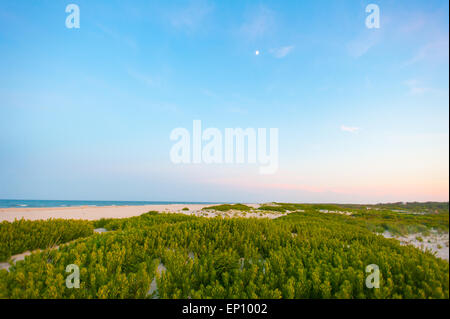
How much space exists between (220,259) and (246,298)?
115 cm

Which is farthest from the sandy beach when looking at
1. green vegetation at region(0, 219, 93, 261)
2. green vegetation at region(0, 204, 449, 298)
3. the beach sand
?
green vegetation at region(0, 204, 449, 298)

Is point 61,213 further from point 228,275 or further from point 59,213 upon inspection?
point 228,275

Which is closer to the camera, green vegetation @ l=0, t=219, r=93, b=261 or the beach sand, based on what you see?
green vegetation @ l=0, t=219, r=93, b=261

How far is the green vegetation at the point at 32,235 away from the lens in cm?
495

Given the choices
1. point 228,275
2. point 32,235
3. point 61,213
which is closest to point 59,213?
point 61,213

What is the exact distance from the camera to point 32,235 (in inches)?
221

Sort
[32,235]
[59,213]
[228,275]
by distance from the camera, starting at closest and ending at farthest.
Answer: [228,275] < [32,235] < [59,213]

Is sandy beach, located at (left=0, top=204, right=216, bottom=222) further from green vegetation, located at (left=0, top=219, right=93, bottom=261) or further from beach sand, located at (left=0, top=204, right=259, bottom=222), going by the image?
green vegetation, located at (left=0, top=219, right=93, bottom=261)

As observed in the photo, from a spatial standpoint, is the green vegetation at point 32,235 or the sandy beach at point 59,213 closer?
the green vegetation at point 32,235

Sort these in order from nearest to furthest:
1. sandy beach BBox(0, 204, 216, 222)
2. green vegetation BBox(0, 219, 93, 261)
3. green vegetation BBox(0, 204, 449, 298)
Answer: green vegetation BBox(0, 204, 449, 298)
green vegetation BBox(0, 219, 93, 261)
sandy beach BBox(0, 204, 216, 222)

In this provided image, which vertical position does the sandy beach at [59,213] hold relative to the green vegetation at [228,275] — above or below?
below

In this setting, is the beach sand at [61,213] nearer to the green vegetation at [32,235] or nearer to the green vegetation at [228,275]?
the green vegetation at [32,235]

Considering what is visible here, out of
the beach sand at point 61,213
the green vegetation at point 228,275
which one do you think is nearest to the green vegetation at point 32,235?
the green vegetation at point 228,275

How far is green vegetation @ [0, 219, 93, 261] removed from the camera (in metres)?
4.95
